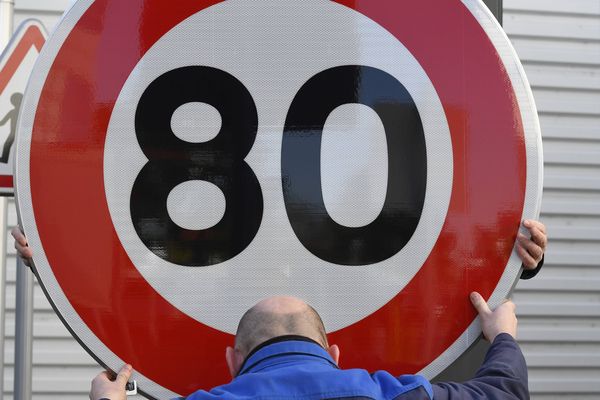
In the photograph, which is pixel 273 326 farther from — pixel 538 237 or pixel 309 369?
pixel 538 237

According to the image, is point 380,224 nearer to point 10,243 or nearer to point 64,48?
point 64,48

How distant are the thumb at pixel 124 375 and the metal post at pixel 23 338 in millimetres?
2135

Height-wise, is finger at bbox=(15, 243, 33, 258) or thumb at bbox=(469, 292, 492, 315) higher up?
finger at bbox=(15, 243, 33, 258)

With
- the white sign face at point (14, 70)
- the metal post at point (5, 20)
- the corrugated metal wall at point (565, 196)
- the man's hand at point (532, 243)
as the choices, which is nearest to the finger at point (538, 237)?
the man's hand at point (532, 243)

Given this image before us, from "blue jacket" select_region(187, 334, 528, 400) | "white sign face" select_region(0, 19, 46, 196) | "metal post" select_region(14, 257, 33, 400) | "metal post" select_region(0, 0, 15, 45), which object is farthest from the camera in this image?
"metal post" select_region(0, 0, 15, 45)

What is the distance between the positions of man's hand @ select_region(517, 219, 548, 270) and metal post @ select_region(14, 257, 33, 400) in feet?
7.82

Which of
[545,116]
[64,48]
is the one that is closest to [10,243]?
[545,116]

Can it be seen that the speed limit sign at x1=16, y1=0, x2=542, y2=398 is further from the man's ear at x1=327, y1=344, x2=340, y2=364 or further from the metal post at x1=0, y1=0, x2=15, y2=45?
the metal post at x1=0, y1=0, x2=15, y2=45

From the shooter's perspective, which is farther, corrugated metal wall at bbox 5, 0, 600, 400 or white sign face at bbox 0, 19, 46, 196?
corrugated metal wall at bbox 5, 0, 600, 400

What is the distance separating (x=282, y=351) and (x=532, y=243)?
43 centimetres

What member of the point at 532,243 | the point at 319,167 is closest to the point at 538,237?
the point at 532,243

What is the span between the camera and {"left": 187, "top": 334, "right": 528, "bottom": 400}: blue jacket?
1391 mm

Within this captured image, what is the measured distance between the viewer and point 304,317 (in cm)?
148

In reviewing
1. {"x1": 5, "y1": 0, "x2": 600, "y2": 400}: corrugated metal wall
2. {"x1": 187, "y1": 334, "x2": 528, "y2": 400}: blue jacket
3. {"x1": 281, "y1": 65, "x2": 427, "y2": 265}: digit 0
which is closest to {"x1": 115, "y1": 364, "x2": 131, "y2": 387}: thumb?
{"x1": 187, "y1": 334, "x2": 528, "y2": 400}: blue jacket
